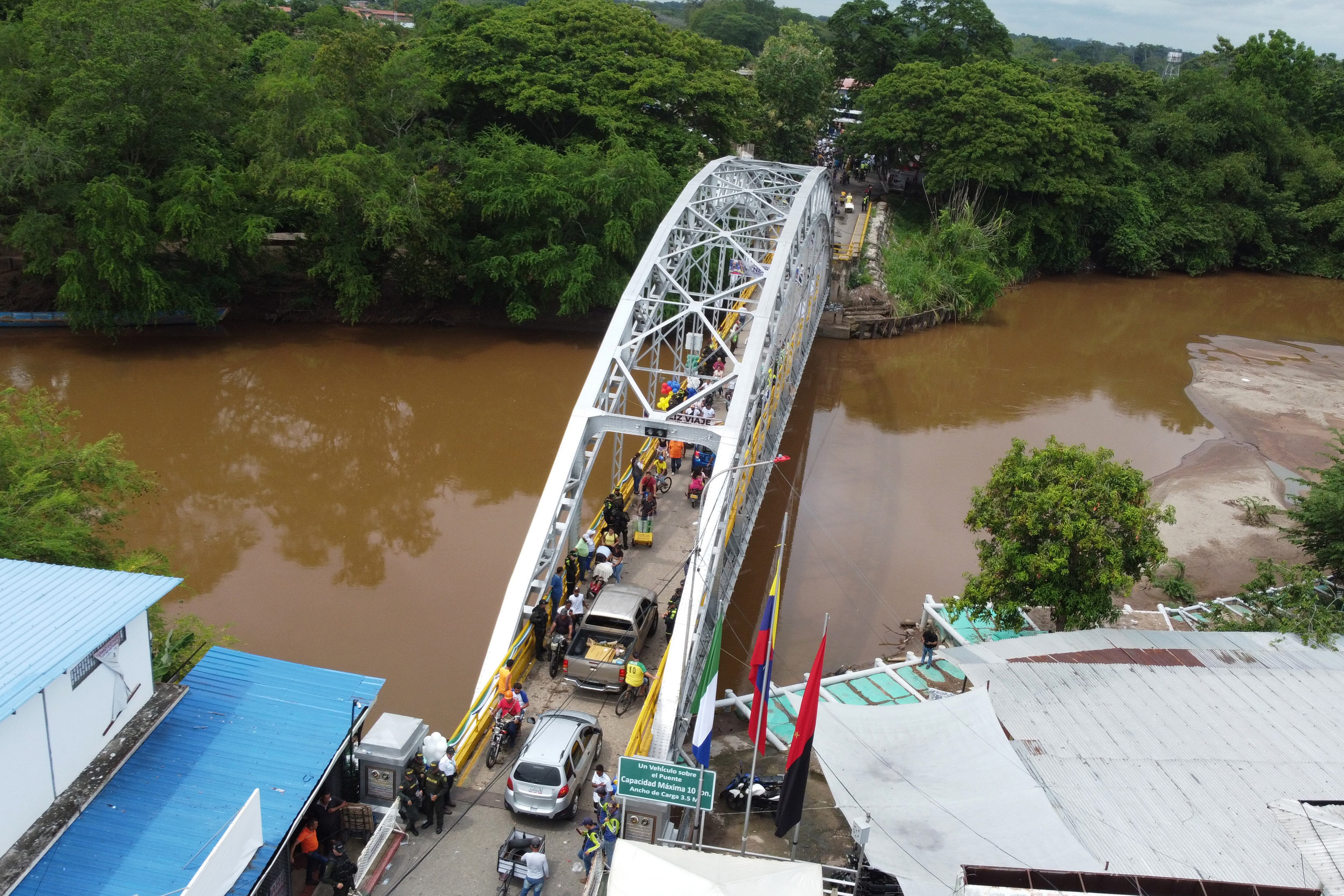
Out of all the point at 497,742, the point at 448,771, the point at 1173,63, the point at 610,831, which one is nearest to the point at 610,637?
the point at 497,742

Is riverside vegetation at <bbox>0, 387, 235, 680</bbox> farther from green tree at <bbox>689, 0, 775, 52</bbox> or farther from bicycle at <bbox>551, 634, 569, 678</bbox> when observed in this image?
green tree at <bbox>689, 0, 775, 52</bbox>

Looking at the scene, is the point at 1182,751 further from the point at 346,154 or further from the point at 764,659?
the point at 346,154

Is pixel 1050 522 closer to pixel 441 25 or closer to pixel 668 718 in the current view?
pixel 668 718

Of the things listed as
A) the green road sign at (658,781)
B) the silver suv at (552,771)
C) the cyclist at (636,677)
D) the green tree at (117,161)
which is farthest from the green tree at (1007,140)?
→ the green road sign at (658,781)

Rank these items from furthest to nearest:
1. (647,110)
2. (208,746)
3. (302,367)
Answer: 1. (647,110)
2. (302,367)
3. (208,746)

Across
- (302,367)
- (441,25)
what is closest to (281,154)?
(302,367)
